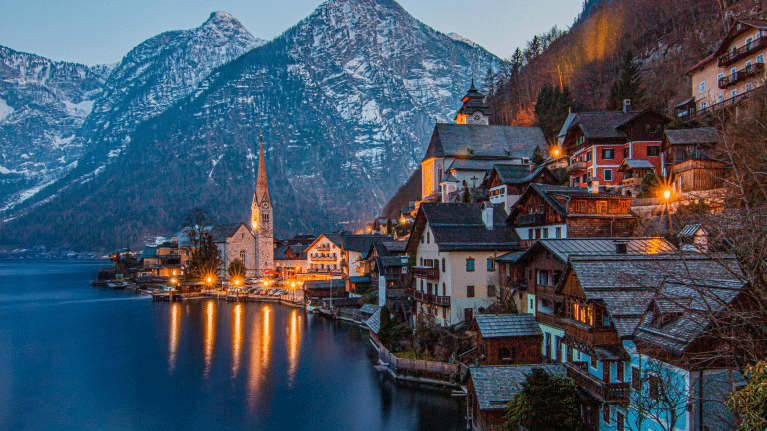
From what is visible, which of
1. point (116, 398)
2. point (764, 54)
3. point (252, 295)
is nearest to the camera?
point (116, 398)

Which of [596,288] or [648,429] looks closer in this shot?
[648,429]

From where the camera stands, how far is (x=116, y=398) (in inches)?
1204

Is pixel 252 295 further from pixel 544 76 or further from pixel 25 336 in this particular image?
pixel 544 76

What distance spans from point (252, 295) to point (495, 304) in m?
55.4

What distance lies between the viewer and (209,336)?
49.5m

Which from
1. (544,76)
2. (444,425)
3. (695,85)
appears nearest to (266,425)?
(444,425)

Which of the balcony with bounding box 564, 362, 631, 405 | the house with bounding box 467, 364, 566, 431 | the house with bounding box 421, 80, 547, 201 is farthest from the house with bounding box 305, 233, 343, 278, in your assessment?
the balcony with bounding box 564, 362, 631, 405

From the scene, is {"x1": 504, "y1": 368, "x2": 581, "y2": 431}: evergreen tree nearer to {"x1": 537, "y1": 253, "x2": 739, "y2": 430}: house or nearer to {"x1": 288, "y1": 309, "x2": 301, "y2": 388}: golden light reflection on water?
{"x1": 537, "y1": 253, "x2": 739, "y2": 430}: house

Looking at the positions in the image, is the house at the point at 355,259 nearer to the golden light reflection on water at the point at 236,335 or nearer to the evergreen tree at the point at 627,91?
the golden light reflection on water at the point at 236,335

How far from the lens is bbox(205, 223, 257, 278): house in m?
99.6

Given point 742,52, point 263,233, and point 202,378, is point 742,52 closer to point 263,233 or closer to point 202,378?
point 202,378

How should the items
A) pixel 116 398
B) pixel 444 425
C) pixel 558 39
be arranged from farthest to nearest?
1. pixel 558 39
2. pixel 116 398
3. pixel 444 425

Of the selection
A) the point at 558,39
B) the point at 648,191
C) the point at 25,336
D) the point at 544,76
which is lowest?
the point at 25,336

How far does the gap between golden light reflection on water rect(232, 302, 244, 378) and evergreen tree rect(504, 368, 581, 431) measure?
22993 mm
